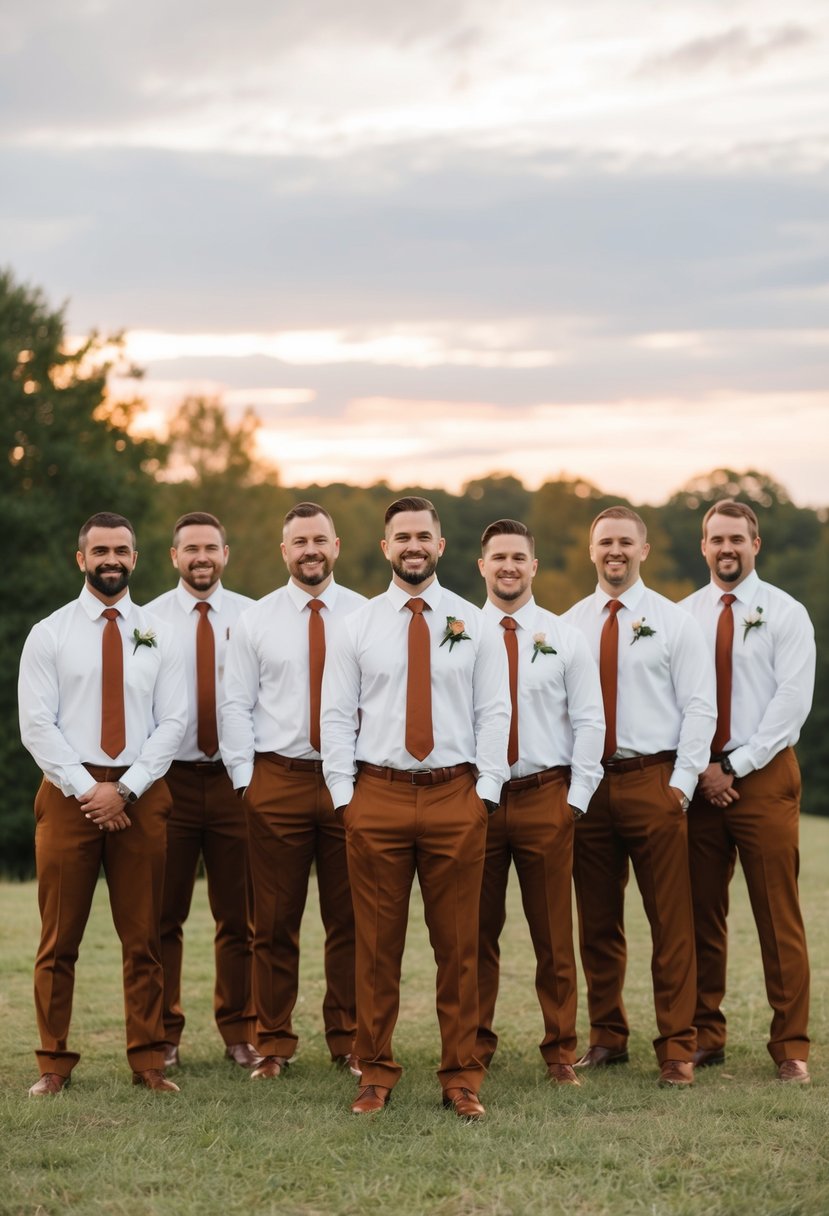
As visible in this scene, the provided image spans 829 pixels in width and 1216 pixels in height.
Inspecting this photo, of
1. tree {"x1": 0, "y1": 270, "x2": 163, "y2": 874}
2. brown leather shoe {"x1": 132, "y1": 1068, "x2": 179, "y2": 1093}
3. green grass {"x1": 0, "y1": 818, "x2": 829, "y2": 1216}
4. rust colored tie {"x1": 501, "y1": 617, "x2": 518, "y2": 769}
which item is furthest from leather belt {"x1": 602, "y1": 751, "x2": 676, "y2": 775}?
tree {"x1": 0, "y1": 270, "x2": 163, "y2": 874}

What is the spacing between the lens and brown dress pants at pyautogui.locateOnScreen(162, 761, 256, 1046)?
7.31 m

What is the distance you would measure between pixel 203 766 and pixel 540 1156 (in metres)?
2.85

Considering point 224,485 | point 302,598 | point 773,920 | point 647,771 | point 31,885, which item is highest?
point 224,485

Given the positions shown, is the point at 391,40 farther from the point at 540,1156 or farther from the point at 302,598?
the point at 540,1156

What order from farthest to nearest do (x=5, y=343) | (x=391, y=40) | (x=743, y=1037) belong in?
1. (x=5, y=343)
2. (x=391, y=40)
3. (x=743, y=1037)

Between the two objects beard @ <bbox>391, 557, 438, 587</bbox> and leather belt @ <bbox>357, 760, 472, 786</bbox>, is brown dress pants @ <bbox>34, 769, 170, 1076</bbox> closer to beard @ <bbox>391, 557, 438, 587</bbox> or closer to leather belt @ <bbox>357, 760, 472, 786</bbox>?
leather belt @ <bbox>357, 760, 472, 786</bbox>

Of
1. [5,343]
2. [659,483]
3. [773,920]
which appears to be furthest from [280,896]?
[659,483]

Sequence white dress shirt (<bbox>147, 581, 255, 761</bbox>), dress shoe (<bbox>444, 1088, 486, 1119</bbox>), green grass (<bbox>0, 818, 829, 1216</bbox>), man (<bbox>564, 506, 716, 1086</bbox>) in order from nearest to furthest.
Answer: green grass (<bbox>0, 818, 829, 1216</bbox>)
dress shoe (<bbox>444, 1088, 486, 1119</bbox>)
man (<bbox>564, 506, 716, 1086</bbox>)
white dress shirt (<bbox>147, 581, 255, 761</bbox>)

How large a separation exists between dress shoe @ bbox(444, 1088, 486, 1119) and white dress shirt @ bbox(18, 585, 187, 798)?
208cm

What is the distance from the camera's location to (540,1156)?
213 inches

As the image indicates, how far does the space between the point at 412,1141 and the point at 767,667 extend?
3087mm

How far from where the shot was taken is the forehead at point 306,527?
707 centimetres

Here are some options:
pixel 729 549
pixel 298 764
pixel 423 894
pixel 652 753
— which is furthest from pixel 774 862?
pixel 298 764

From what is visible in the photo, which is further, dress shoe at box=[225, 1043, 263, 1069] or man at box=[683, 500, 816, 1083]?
dress shoe at box=[225, 1043, 263, 1069]
